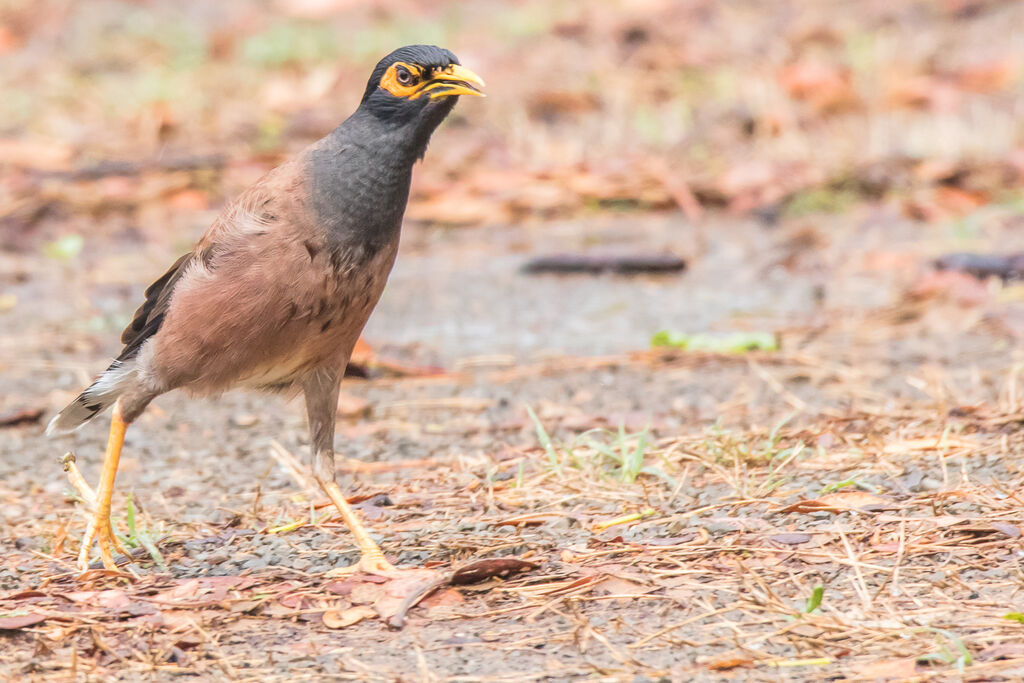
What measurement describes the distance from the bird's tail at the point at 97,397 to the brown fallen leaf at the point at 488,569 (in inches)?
48.7

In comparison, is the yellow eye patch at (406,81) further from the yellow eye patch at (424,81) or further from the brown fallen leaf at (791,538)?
the brown fallen leaf at (791,538)

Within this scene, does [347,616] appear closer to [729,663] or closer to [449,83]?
[729,663]

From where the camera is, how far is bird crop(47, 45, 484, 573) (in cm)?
354

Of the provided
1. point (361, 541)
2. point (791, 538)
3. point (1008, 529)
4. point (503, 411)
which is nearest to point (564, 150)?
point (503, 411)

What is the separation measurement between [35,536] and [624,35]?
809 cm

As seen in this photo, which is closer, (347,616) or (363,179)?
(347,616)

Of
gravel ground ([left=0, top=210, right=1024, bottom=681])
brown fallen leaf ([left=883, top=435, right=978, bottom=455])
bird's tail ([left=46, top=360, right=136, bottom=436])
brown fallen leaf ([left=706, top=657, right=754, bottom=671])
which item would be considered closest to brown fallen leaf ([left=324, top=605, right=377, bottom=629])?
gravel ground ([left=0, top=210, right=1024, bottom=681])

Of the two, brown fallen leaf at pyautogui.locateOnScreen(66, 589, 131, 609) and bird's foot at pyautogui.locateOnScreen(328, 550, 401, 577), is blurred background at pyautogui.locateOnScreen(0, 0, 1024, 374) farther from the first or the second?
brown fallen leaf at pyautogui.locateOnScreen(66, 589, 131, 609)

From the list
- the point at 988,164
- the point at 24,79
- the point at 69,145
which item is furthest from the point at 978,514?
the point at 24,79

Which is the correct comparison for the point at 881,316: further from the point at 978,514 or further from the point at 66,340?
the point at 66,340

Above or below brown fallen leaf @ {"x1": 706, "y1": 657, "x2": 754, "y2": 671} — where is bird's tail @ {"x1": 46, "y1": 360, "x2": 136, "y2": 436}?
above

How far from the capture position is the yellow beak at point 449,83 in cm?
369

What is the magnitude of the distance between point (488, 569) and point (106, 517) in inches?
43.7

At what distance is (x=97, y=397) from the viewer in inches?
160
